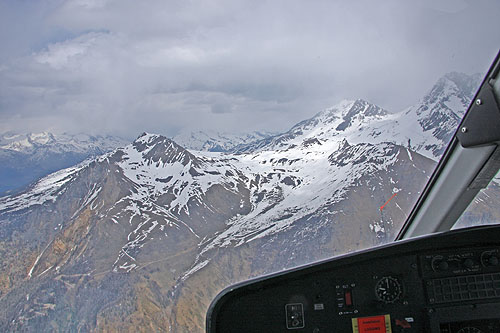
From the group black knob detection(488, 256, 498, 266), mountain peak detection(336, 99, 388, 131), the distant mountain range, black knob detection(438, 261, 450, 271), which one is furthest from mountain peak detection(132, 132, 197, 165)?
black knob detection(488, 256, 498, 266)

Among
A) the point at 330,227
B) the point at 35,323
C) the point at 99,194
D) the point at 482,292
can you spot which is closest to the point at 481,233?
the point at 482,292

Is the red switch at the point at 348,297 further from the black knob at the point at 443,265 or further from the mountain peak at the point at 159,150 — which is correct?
the mountain peak at the point at 159,150

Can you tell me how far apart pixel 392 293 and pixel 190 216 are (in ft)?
16.5

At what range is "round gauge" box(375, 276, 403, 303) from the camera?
82.8 inches

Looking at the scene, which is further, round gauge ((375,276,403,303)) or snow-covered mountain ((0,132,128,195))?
snow-covered mountain ((0,132,128,195))

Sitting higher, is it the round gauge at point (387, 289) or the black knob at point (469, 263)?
the black knob at point (469, 263)

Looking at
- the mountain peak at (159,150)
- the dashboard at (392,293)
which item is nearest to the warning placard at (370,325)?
the dashboard at (392,293)

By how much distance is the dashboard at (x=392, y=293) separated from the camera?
2.01 m

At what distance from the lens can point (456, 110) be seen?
179cm

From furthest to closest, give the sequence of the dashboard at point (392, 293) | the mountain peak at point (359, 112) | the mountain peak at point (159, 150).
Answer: the mountain peak at point (159, 150) → the mountain peak at point (359, 112) → the dashboard at point (392, 293)

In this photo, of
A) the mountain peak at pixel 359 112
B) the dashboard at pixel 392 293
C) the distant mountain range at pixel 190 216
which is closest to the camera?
the dashboard at pixel 392 293

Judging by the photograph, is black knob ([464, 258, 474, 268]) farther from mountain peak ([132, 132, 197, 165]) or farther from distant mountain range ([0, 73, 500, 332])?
mountain peak ([132, 132, 197, 165])

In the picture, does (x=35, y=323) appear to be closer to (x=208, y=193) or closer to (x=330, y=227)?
(x=208, y=193)

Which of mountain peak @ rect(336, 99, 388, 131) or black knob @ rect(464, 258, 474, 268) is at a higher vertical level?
mountain peak @ rect(336, 99, 388, 131)
